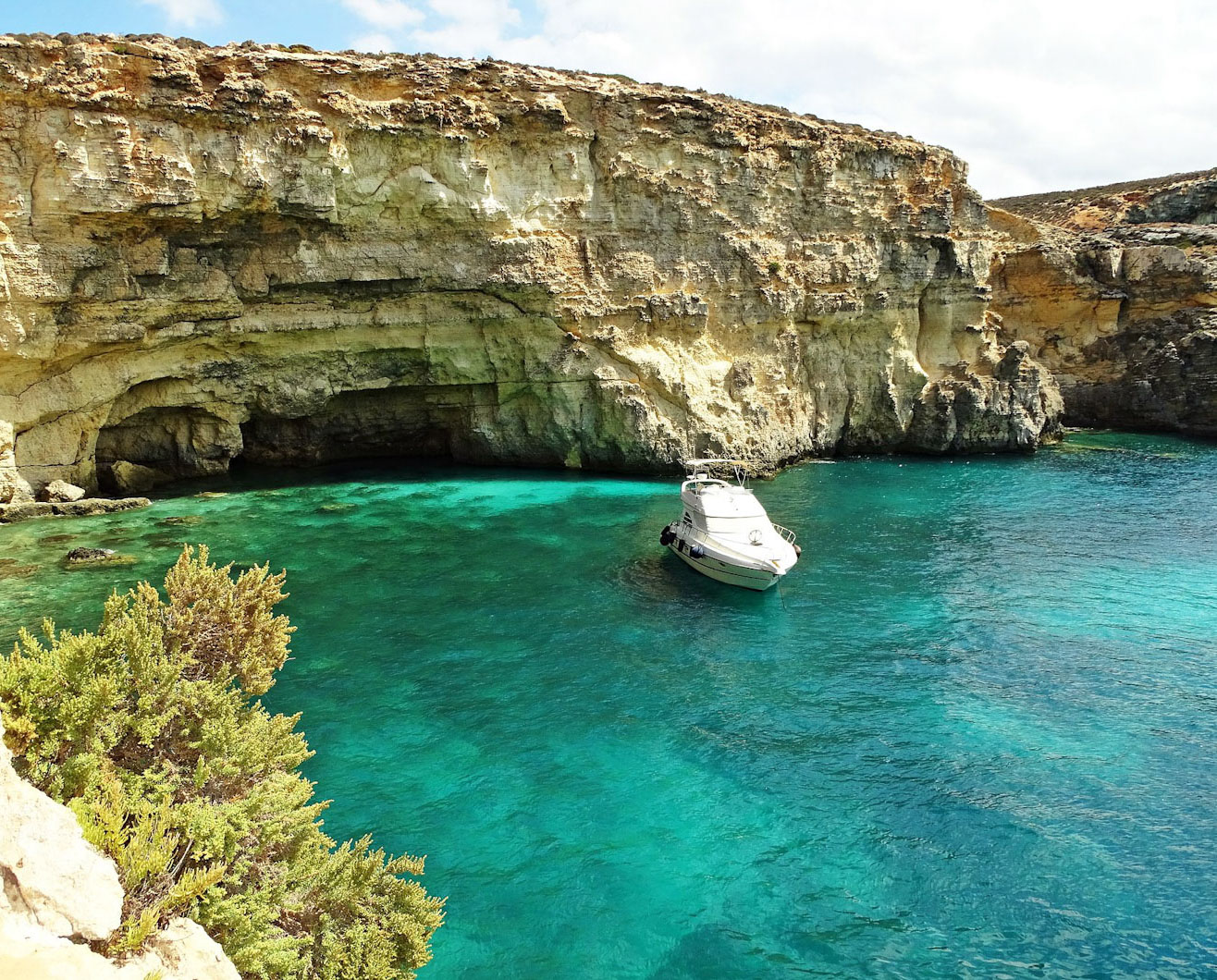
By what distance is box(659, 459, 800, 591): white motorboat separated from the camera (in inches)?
923

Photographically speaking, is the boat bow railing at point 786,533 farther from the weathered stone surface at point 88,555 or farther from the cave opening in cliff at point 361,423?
the weathered stone surface at point 88,555

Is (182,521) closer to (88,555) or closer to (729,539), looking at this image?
(88,555)

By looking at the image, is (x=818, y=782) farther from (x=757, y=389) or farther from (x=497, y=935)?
(x=757, y=389)

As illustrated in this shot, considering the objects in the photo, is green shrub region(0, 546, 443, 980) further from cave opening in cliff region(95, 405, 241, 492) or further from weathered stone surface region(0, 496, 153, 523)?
cave opening in cliff region(95, 405, 241, 492)

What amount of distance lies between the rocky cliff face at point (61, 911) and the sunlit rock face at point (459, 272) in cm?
2729

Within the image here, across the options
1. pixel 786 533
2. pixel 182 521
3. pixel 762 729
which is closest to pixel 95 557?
pixel 182 521

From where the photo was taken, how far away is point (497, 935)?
10.8 m

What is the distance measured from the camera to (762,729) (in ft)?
52.7

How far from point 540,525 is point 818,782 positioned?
1741 cm

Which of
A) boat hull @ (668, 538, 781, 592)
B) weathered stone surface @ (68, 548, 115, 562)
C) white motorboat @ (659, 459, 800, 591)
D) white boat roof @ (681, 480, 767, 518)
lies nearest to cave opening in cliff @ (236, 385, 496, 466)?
weathered stone surface @ (68, 548, 115, 562)

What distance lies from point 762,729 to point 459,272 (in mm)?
24847

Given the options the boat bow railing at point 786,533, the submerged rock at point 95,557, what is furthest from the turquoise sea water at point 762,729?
the boat bow railing at point 786,533

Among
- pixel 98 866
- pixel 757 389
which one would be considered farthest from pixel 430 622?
pixel 757 389

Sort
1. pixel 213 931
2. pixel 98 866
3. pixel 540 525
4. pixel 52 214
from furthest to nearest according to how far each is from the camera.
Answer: pixel 540 525 → pixel 52 214 → pixel 213 931 → pixel 98 866
